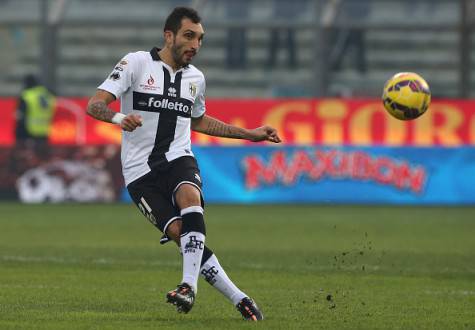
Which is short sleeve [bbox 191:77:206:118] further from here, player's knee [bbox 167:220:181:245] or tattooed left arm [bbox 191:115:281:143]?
player's knee [bbox 167:220:181:245]

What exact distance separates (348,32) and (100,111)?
20.2 m

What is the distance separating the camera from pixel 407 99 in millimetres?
8930

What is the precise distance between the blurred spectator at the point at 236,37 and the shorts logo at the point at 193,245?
20.6 metres

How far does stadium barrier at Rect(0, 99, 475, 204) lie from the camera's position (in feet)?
73.2

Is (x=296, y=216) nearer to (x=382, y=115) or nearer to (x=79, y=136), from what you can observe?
(x=382, y=115)

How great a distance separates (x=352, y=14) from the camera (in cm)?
2709

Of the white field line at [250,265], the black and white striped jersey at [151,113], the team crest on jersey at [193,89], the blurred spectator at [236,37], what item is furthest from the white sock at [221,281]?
the blurred spectator at [236,37]

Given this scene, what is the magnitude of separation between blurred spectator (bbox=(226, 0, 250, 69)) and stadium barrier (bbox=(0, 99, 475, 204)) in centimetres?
468

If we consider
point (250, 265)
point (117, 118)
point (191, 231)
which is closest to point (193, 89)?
point (117, 118)

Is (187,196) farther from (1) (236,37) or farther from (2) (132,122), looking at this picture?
(1) (236,37)

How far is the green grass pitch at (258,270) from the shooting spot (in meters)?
7.72

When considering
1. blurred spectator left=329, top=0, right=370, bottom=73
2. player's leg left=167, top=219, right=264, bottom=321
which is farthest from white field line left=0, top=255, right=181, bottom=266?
blurred spectator left=329, top=0, right=370, bottom=73

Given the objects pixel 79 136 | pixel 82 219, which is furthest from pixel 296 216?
pixel 79 136

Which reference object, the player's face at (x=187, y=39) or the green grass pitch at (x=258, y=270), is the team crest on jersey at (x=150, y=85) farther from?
the green grass pitch at (x=258, y=270)
